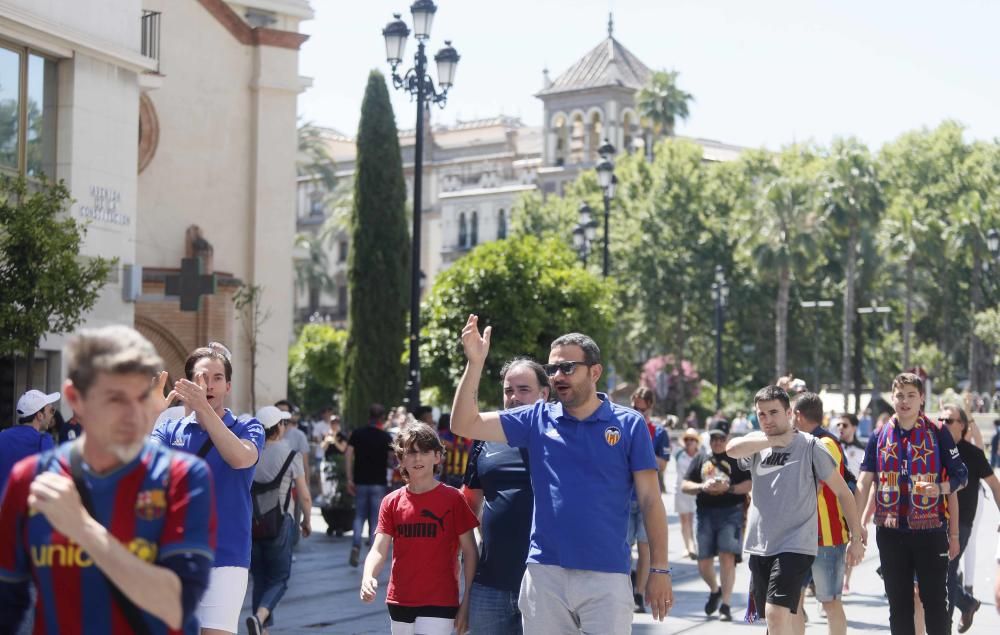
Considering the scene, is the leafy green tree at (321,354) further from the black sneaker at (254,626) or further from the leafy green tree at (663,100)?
the black sneaker at (254,626)

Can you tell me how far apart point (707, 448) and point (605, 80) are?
8494 cm

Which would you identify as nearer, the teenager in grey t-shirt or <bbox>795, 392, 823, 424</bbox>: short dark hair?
the teenager in grey t-shirt

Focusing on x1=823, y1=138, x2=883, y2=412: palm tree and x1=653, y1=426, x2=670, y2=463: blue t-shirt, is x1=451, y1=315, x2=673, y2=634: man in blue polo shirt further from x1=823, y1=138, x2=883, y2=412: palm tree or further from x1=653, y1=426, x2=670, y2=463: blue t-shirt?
x1=823, y1=138, x2=883, y2=412: palm tree

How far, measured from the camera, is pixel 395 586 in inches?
293

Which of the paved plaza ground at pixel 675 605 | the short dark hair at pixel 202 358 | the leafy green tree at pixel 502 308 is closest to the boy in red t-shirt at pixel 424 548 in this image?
the short dark hair at pixel 202 358

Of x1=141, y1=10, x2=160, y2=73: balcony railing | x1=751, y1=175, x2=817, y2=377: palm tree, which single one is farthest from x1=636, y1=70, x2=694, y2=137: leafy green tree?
x1=141, y1=10, x2=160, y2=73: balcony railing

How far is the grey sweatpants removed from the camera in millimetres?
6660

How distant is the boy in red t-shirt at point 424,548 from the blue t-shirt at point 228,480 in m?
0.60

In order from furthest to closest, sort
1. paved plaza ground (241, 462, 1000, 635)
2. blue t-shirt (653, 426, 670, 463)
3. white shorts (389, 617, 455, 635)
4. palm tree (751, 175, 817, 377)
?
1. palm tree (751, 175, 817, 377)
2. blue t-shirt (653, 426, 670, 463)
3. paved plaza ground (241, 462, 1000, 635)
4. white shorts (389, 617, 455, 635)

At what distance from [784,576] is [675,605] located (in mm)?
4990

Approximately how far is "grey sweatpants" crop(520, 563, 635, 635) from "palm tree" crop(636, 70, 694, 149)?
76925 millimetres

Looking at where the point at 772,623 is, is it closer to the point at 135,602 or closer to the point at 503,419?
the point at 503,419

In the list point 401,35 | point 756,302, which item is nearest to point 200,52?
point 401,35

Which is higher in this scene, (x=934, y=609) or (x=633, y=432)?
(x=633, y=432)
